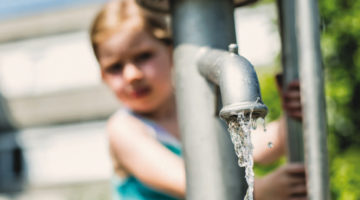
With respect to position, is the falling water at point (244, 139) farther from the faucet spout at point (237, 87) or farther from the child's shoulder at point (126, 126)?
the child's shoulder at point (126, 126)

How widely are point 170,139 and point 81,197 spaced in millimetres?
4966

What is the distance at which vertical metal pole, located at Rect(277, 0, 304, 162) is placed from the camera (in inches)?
27.6

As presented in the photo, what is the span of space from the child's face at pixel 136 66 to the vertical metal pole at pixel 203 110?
20.7 inches

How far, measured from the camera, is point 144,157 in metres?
1.07

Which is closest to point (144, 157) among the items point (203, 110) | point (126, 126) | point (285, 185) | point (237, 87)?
point (126, 126)

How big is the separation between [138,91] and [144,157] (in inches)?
6.5

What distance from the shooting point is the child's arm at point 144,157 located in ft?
3.15

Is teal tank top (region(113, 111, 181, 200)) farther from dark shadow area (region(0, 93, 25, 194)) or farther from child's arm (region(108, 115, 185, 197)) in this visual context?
dark shadow area (region(0, 93, 25, 194))

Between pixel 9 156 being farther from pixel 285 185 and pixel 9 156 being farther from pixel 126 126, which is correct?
pixel 285 185

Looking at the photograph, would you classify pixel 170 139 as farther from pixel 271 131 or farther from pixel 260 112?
pixel 260 112

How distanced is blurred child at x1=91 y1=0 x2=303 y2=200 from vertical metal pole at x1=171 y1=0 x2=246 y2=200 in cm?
43

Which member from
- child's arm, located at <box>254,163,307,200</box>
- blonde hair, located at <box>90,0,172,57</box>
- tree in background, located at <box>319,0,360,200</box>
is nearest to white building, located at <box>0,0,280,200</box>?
tree in background, located at <box>319,0,360,200</box>

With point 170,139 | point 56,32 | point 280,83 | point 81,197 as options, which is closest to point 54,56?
point 56,32

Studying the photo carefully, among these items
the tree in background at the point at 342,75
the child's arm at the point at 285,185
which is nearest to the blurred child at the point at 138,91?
the child's arm at the point at 285,185
